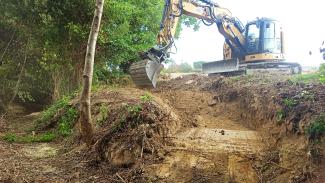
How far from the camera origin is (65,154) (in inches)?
327

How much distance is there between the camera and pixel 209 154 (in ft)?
21.8

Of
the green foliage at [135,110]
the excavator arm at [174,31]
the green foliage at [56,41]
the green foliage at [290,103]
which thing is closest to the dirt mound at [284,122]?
the green foliage at [290,103]

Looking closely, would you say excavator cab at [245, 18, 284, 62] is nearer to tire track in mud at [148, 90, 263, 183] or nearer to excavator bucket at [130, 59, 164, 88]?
excavator bucket at [130, 59, 164, 88]

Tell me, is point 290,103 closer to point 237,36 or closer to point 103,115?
point 103,115

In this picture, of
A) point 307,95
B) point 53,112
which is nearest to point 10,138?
point 53,112

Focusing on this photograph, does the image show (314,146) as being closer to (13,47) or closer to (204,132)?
(204,132)

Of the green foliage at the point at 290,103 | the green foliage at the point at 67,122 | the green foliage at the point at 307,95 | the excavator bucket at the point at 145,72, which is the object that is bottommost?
the green foliage at the point at 67,122

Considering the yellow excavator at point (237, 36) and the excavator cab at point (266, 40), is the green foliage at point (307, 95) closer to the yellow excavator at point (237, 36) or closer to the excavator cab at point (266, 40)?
the yellow excavator at point (237, 36)

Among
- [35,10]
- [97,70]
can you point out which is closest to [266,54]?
[97,70]

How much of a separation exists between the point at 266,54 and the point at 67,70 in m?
7.33

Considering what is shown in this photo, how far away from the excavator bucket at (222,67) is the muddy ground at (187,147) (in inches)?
155

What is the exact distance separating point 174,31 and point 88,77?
4.69 meters

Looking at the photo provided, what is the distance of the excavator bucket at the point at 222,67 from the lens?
13.6m

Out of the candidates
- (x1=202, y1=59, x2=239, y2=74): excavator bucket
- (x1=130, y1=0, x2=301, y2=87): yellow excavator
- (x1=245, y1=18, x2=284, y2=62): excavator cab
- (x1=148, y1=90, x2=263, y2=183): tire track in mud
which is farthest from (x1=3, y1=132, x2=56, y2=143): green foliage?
(x1=245, y1=18, x2=284, y2=62): excavator cab
